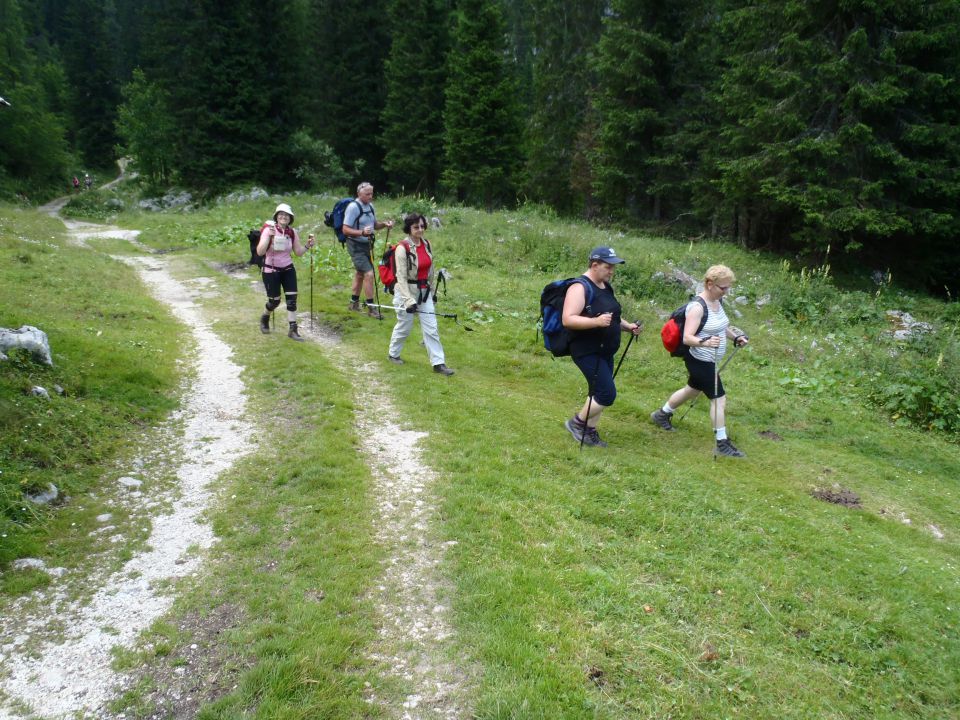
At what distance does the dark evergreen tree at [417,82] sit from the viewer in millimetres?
36625

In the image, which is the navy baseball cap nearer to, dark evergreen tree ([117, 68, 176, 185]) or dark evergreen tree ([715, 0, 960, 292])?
dark evergreen tree ([715, 0, 960, 292])

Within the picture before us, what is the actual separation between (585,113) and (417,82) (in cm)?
1121

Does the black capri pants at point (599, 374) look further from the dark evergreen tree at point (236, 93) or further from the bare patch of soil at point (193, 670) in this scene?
the dark evergreen tree at point (236, 93)

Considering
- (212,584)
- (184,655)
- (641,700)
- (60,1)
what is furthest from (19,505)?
(60,1)

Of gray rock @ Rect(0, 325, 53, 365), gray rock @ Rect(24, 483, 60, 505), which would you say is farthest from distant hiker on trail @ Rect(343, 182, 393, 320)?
gray rock @ Rect(24, 483, 60, 505)

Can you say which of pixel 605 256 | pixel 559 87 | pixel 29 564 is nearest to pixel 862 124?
pixel 605 256

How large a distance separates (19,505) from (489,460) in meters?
4.43

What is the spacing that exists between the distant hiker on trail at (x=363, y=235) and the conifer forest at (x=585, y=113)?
12.5m

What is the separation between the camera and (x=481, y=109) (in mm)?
32125

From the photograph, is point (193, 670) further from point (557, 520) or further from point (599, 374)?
point (599, 374)

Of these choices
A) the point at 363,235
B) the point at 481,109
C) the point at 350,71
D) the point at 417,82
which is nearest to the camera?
the point at 363,235

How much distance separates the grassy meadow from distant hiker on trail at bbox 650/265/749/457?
0.52m

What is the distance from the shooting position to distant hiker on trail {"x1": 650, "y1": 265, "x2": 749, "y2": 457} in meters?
6.96

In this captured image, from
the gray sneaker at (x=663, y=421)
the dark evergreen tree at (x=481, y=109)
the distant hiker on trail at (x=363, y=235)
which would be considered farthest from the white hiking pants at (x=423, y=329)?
the dark evergreen tree at (x=481, y=109)
